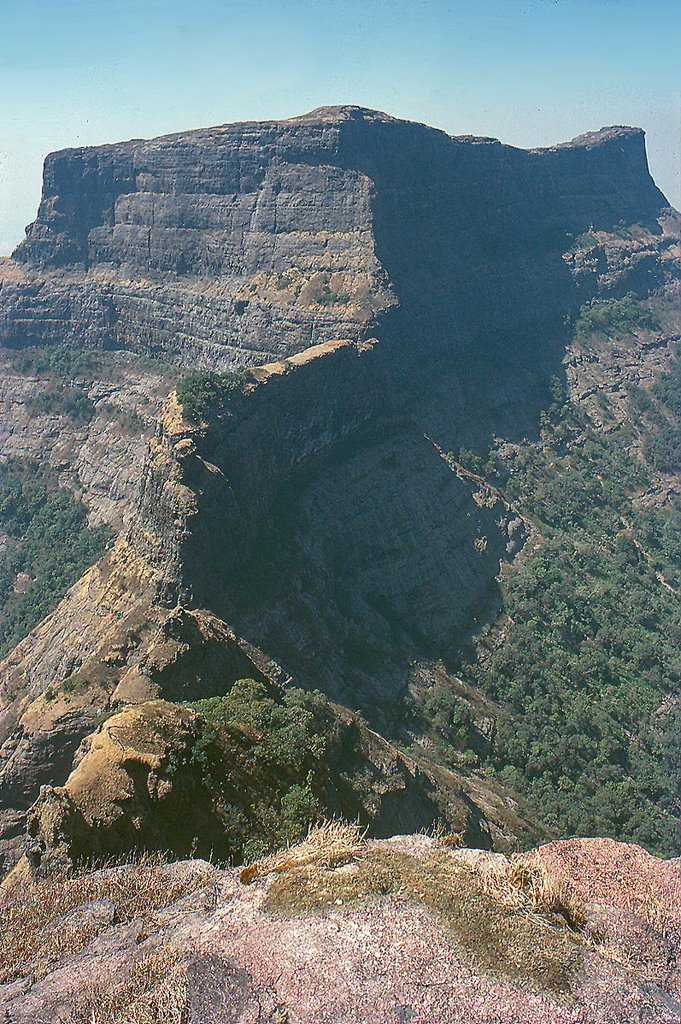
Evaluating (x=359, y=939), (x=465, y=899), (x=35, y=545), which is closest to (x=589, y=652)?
(x=465, y=899)

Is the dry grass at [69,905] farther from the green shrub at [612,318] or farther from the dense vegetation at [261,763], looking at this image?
the green shrub at [612,318]

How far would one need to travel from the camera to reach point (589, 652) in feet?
186

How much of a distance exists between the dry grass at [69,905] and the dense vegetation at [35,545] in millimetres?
46587

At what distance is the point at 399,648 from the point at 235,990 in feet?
112

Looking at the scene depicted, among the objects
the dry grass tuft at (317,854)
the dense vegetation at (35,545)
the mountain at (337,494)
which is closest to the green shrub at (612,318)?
the mountain at (337,494)

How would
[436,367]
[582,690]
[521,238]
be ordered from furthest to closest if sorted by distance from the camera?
[521,238], [436,367], [582,690]

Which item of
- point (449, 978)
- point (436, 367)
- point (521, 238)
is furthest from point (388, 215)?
point (449, 978)

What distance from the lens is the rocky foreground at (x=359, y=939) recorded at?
12891 mm

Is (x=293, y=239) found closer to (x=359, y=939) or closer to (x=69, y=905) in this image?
(x=69, y=905)

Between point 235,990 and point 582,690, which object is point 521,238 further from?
point 235,990

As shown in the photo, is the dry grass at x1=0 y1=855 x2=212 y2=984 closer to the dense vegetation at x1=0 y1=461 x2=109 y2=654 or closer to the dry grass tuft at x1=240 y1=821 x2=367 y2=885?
the dry grass tuft at x1=240 y1=821 x2=367 y2=885

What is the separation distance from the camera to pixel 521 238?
4109 inches

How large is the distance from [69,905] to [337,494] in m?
37.7

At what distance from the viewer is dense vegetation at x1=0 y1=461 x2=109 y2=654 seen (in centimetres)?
6372
